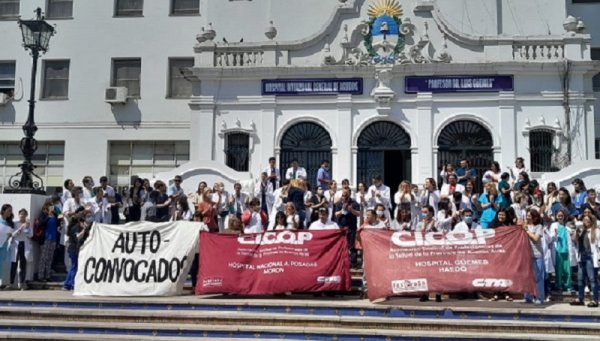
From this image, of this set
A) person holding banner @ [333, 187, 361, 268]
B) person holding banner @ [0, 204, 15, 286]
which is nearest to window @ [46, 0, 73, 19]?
person holding banner @ [0, 204, 15, 286]

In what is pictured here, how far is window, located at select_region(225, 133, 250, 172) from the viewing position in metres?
19.5

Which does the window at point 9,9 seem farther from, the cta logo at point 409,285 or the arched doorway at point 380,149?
the cta logo at point 409,285

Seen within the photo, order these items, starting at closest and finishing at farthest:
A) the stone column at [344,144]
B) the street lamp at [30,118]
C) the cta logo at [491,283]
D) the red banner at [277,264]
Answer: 1. the cta logo at [491,283]
2. the red banner at [277,264]
3. the street lamp at [30,118]
4. the stone column at [344,144]

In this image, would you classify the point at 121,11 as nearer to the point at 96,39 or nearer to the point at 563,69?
the point at 96,39

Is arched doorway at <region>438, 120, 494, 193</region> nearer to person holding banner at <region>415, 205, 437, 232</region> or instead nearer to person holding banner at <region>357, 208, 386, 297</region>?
person holding banner at <region>415, 205, 437, 232</region>

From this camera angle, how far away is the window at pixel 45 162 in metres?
23.8

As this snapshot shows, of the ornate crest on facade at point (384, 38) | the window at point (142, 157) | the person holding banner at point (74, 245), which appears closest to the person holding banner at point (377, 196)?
the ornate crest on facade at point (384, 38)

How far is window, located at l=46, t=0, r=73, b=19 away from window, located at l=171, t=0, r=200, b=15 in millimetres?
4375

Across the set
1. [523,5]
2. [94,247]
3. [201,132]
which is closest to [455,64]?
[523,5]

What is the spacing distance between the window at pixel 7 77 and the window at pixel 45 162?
7.35ft

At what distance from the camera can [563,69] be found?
18172mm

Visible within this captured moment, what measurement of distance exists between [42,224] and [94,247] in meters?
2.15

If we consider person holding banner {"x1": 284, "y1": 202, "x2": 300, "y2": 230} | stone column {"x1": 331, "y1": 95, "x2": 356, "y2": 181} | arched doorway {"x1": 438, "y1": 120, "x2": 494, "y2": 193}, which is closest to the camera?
person holding banner {"x1": 284, "y1": 202, "x2": 300, "y2": 230}

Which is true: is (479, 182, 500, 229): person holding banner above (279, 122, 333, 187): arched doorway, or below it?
below
